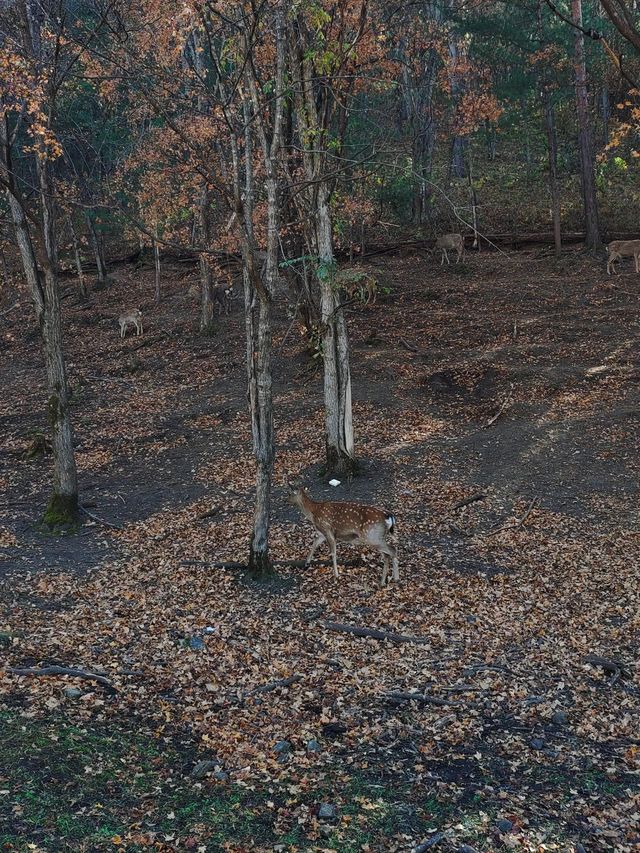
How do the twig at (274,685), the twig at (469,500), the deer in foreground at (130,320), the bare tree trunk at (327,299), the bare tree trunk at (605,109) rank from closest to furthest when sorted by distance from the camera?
the twig at (274,685) → the twig at (469,500) → the bare tree trunk at (327,299) → the deer in foreground at (130,320) → the bare tree trunk at (605,109)

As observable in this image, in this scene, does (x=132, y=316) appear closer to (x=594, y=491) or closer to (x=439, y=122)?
(x=439, y=122)

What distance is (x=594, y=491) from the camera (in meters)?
14.4

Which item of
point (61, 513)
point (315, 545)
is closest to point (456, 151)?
point (61, 513)

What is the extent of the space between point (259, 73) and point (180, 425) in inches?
337

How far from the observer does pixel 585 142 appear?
28.0m

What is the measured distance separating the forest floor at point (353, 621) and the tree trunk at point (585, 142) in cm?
690

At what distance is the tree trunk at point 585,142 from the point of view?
26.8 meters

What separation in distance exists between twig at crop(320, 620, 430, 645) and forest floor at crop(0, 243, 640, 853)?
60 mm

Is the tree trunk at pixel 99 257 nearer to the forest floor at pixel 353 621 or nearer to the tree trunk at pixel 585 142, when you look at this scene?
the forest floor at pixel 353 621

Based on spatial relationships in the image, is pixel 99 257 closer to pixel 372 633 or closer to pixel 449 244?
pixel 449 244

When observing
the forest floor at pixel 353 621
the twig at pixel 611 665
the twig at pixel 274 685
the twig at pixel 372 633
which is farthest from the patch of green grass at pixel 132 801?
the twig at pixel 611 665

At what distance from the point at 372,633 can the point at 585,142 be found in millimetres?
24135

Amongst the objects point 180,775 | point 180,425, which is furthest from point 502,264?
point 180,775

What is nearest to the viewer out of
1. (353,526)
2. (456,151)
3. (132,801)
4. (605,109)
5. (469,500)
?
(132,801)
